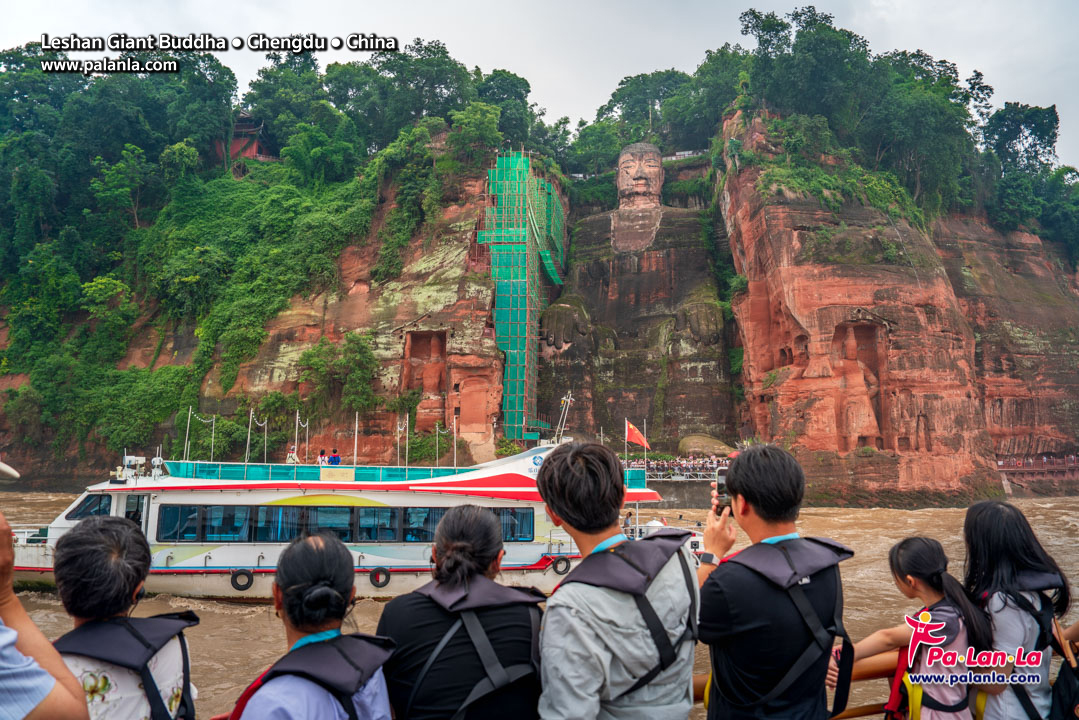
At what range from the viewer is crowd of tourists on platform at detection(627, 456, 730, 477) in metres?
32.7

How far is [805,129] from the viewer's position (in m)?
37.5

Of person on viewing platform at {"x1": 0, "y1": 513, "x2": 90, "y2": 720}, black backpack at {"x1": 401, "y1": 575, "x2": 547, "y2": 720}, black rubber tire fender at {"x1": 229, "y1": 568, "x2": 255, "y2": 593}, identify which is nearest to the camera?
person on viewing platform at {"x1": 0, "y1": 513, "x2": 90, "y2": 720}

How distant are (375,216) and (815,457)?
27138 mm

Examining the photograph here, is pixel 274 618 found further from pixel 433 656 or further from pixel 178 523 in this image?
pixel 433 656

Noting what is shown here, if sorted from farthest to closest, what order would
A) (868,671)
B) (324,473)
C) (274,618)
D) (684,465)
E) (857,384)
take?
(684,465) → (857,384) → (324,473) → (274,618) → (868,671)

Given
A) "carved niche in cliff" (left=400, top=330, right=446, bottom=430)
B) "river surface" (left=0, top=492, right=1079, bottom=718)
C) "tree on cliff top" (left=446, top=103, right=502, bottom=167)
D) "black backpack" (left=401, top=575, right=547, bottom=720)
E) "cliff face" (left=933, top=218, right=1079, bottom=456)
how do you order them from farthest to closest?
"tree on cliff top" (left=446, top=103, right=502, bottom=167)
"cliff face" (left=933, top=218, right=1079, bottom=456)
"carved niche in cliff" (left=400, top=330, right=446, bottom=430)
"river surface" (left=0, top=492, right=1079, bottom=718)
"black backpack" (left=401, top=575, right=547, bottom=720)

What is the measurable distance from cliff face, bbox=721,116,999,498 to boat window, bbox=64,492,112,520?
91.5ft

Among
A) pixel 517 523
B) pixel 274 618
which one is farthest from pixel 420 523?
pixel 274 618

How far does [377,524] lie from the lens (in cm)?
1334

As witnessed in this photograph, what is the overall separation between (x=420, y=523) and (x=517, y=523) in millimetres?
1993

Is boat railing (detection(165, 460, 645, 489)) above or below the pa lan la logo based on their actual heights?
below

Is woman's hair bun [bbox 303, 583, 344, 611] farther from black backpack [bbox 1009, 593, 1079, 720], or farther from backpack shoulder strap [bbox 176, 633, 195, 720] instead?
black backpack [bbox 1009, 593, 1079, 720]

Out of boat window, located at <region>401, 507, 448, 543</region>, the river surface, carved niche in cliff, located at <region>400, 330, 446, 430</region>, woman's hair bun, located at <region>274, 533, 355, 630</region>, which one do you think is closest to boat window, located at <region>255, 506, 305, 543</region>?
the river surface

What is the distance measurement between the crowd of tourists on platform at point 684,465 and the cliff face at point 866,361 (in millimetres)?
3045
